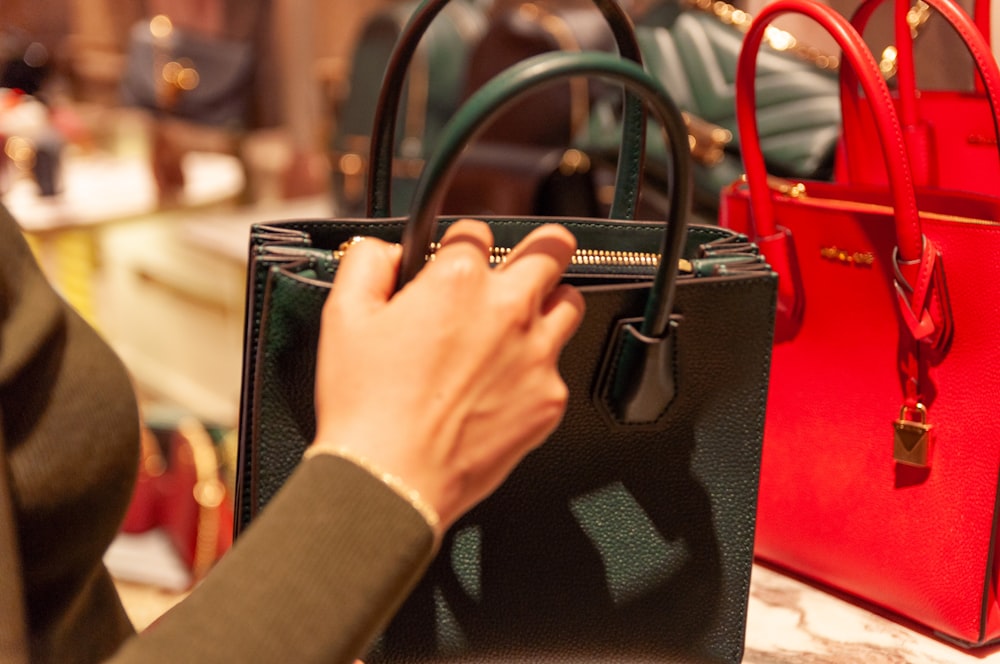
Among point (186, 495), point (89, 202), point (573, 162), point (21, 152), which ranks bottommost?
point (186, 495)

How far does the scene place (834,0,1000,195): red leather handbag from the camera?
0.68 metres

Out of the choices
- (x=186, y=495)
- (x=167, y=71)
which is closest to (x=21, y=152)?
(x=167, y=71)

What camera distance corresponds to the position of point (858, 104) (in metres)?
0.71

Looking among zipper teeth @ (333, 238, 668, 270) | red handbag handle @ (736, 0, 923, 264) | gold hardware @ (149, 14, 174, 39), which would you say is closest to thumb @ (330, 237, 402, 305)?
→ zipper teeth @ (333, 238, 668, 270)

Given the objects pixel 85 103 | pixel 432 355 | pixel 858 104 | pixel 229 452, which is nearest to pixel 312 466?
pixel 432 355

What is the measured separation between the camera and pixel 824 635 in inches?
24.5

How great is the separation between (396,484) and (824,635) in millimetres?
387

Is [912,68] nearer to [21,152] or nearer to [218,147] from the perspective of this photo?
[21,152]

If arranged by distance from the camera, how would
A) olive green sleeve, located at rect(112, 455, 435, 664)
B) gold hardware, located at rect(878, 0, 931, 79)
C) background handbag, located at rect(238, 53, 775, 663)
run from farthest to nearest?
1. gold hardware, located at rect(878, 0, 931, 79)
2. background handbag, located at rect(238, 53, 775, 663)
3. olive green sleeve, located at rect(112, 455, 435, 664)

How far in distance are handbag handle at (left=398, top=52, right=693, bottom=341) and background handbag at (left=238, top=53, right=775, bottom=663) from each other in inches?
1.6

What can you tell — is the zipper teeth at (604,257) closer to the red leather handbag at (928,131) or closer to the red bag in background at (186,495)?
the red leather handbag at (928,131)

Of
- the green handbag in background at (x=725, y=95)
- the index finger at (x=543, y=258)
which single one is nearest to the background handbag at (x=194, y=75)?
the green handbag in background at (x=725, y=95)

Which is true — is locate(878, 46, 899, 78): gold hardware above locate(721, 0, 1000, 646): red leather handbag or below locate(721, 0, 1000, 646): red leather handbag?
above

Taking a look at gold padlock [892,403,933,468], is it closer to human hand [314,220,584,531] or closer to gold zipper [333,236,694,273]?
gold zipper [333,236,694,273]
